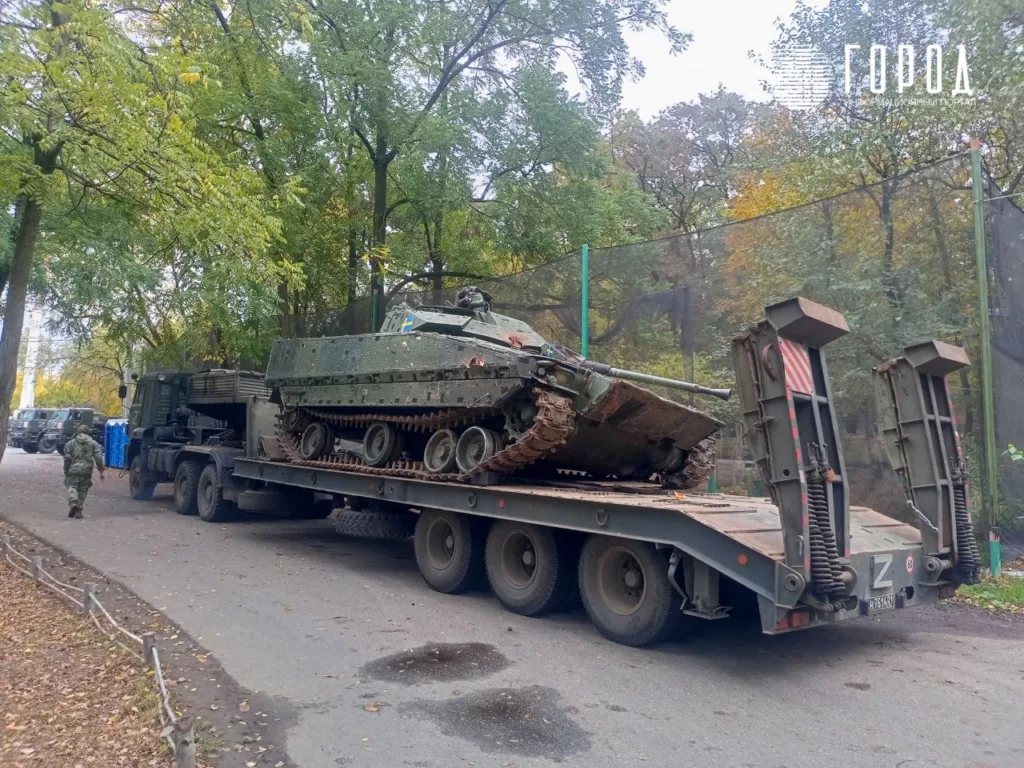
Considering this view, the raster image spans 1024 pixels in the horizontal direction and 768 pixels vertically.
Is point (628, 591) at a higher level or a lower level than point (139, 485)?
lower

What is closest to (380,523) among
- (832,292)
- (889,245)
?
(832,292)

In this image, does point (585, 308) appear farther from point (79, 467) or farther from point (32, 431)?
point (32, 431)

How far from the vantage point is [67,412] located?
35750mm

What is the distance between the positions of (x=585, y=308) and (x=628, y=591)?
6.20 meters

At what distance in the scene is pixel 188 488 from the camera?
612 inches

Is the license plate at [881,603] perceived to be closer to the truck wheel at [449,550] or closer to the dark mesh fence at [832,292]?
the dark mesh fence at [832,292]

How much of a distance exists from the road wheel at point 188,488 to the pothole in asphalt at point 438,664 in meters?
9.58

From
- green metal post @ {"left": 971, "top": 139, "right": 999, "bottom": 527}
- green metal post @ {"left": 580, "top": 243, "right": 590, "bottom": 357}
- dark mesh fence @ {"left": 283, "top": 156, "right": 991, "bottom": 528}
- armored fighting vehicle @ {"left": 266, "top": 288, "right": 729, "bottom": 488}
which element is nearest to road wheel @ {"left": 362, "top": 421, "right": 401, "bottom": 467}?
armored fighting vehicle @ {"left": 266, "top": 288, "right": 729, "bottom": 488}

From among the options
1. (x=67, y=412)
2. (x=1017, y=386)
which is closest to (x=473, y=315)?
(x=1017, y=386)

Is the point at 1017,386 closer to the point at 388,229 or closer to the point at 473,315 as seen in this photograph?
the point at 473,315

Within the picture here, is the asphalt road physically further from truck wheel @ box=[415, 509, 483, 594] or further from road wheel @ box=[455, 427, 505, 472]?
road wheel @ box=[455, 427, 505, 472]

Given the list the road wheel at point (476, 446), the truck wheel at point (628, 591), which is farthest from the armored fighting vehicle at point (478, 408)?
the truck wheel at point (628, 591)

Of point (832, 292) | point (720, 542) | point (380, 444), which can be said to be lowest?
point (720, 542)

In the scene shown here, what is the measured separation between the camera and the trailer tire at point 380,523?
10.6 m
